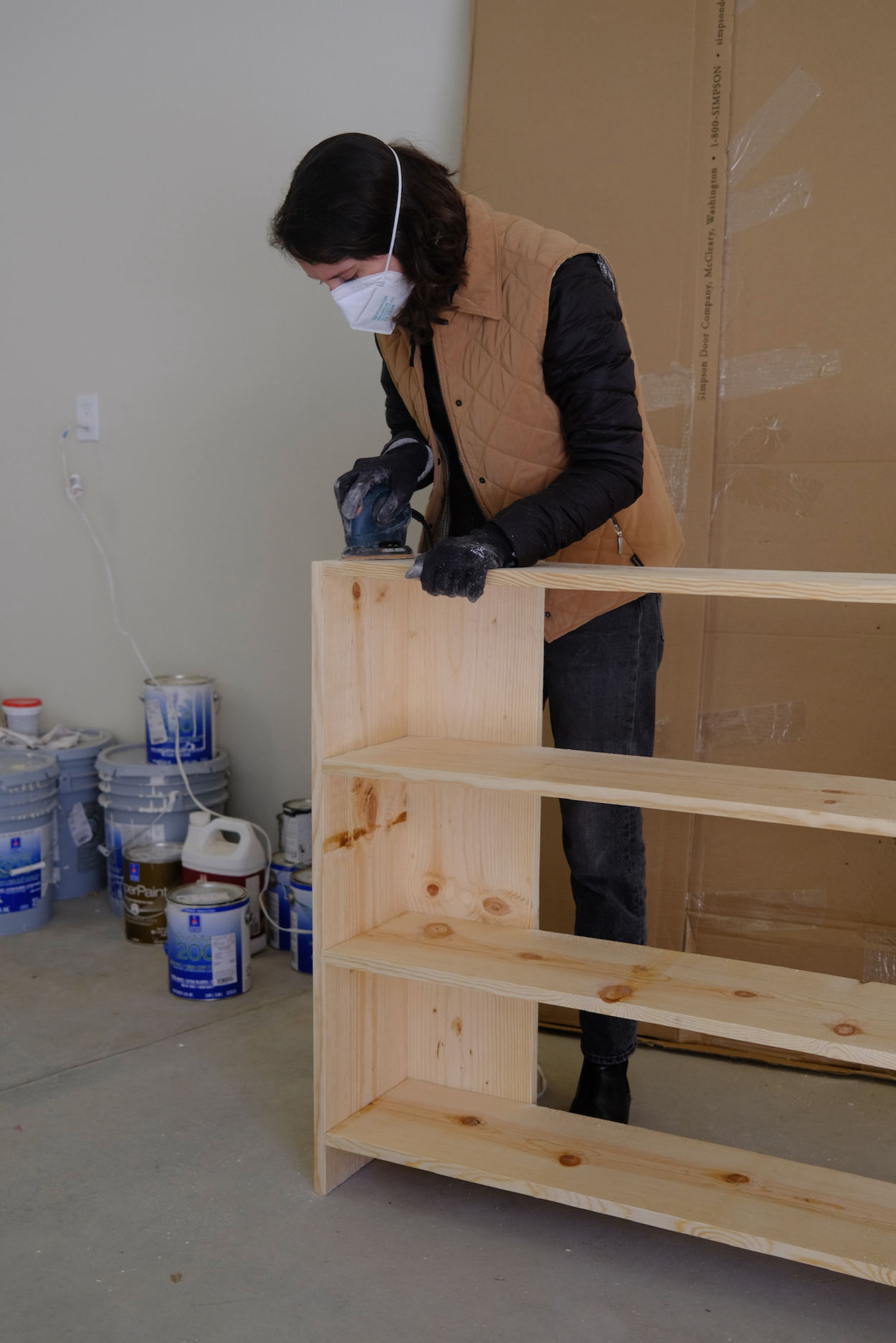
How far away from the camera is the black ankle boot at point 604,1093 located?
1.78 metres

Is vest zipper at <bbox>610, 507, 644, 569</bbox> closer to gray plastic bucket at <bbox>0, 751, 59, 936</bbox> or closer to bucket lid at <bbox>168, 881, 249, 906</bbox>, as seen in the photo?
bucket lid at <bbox>168, 881, 249, 906</bbox>

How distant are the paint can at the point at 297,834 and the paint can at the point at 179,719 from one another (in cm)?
31

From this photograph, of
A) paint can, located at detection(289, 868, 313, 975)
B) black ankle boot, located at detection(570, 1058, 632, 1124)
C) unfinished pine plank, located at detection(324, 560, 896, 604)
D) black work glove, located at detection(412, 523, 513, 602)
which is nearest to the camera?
unfinished pine plank, located at detection(324, 560, 896, 604)

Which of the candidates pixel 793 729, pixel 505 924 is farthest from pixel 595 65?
pixel 505 924

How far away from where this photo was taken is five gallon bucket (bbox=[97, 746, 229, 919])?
279 centimetres

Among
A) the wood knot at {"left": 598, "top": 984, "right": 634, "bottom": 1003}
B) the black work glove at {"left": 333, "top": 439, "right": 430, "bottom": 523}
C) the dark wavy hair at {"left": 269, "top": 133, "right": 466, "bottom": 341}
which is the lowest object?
the wood knot at {"left": 598, "top": 984, "right": 634, "bottom": 1003}

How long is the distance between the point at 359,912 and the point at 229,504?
1454 mm

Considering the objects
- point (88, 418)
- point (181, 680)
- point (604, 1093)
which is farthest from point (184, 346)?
point (604, 1093)

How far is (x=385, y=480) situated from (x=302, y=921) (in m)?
1.23

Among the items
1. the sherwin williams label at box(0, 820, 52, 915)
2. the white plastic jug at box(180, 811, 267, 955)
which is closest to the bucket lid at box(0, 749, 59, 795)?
the sherwin williams label at box(0, 820, 52, 915)

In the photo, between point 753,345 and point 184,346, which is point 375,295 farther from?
point 184,346

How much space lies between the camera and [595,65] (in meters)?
2.16

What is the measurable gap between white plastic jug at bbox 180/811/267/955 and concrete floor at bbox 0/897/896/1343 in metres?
0.45

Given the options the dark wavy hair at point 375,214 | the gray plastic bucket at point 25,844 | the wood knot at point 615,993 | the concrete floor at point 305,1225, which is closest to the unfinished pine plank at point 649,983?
the wood knot at point 615,993
